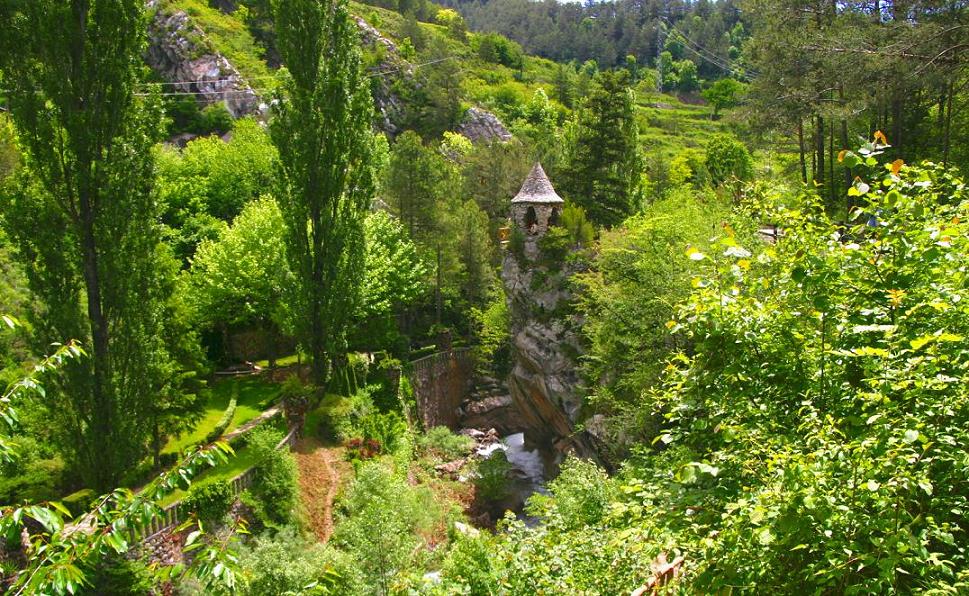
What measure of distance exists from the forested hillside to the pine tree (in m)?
0.15

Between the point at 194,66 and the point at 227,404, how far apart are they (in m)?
48.6

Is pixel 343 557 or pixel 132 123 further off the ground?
pixel 132 123

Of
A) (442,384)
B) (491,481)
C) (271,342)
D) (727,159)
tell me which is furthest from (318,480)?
(727,159)

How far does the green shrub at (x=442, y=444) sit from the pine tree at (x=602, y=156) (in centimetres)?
1192

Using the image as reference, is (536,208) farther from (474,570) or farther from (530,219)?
(474,570)

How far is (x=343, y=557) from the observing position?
15484 millimetres

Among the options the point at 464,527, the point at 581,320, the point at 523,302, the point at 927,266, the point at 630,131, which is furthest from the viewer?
the point at 630,131

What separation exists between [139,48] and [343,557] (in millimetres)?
12761

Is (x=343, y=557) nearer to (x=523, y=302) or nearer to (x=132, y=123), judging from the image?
(x=132, y=123)

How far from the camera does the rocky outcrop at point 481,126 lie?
226 feet

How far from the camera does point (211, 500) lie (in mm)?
16578

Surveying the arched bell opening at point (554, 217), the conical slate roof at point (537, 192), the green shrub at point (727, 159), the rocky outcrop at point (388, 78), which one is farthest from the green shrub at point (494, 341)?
the rocky outcrop at point (388, 78)

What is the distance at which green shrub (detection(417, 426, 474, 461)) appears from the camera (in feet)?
92.1

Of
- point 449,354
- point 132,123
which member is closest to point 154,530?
point 132,123
